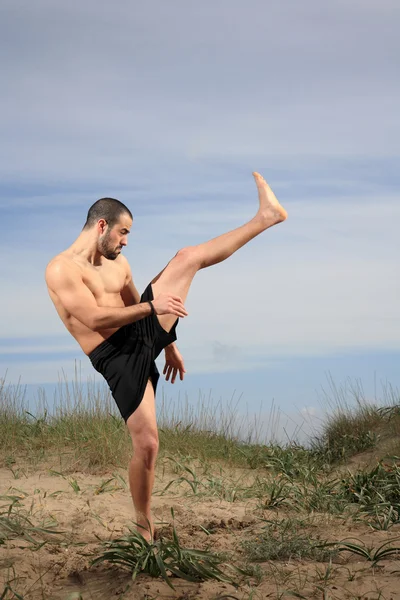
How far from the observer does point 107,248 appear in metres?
4.90

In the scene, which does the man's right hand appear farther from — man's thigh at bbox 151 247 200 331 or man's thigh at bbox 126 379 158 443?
man's thigh at bbox 126 379 158 443

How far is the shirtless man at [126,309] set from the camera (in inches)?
180

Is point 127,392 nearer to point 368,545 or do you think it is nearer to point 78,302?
point 78,302

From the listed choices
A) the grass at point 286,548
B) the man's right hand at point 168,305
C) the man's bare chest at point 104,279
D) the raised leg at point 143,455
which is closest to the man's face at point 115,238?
the man's bare chest at point 104,279

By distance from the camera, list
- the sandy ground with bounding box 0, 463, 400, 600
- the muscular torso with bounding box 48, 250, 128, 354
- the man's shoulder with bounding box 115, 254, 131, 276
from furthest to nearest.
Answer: the man's shoulder with bounding box 115, 254, 131, 276
the muscular torso with bounding box 48, 250, 128, 354
the sandy ground with bounding box 0, 463, 400, 600

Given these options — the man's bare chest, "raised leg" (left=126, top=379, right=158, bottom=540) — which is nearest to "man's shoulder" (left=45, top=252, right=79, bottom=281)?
the man's bare chest

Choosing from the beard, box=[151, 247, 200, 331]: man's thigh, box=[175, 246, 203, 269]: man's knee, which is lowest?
box=[151, 247, 200, 331]: man's thigh

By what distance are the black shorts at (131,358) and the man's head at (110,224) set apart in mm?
413

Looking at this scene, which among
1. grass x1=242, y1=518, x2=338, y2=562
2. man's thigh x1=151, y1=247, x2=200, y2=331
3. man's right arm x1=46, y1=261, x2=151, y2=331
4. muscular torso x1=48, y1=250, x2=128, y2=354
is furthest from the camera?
man's thigh x1=151, y1=247, x2=200, y2=331

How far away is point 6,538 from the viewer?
4395 millimetres

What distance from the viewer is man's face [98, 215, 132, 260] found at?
487 centimetres

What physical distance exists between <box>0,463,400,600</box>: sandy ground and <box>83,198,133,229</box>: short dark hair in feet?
7.23

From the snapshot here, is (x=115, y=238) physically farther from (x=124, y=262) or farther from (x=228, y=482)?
(x=228, y=482)

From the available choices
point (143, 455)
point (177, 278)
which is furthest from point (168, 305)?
point (143, 455)
